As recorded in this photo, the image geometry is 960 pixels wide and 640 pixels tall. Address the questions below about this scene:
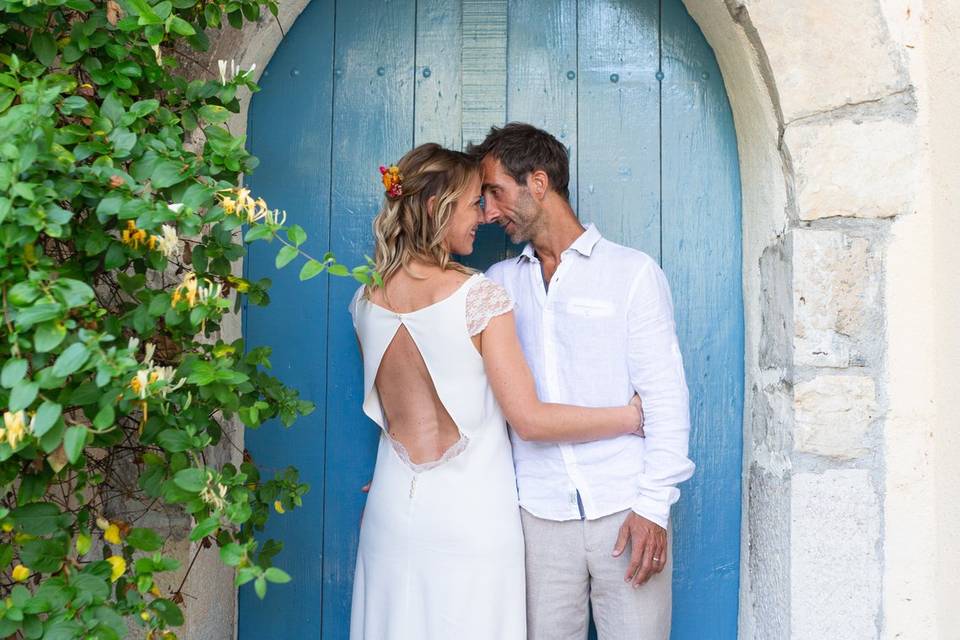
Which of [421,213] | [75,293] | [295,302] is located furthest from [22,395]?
[295,302]

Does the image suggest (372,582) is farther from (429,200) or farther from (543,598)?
(429,200)

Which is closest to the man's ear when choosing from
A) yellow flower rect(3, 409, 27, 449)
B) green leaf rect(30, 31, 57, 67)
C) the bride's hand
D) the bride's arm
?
the bride's arm

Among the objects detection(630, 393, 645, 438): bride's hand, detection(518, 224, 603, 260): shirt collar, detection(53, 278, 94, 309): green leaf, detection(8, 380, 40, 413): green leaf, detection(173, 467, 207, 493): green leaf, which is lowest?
detection(173, 467, 207, 493): green leaf

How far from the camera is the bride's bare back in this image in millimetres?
1953

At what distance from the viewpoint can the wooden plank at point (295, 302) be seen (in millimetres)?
2299

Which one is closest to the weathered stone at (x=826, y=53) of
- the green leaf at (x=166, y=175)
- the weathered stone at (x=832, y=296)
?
the weathered stone at (x=832, y=296)

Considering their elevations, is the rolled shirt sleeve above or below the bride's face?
below

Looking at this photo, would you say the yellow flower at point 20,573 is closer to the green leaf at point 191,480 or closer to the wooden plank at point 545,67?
the green leaf at point 191,480

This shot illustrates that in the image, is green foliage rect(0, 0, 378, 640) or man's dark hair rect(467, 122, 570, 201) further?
man's dark hair rect(467, 122, 570, 201)

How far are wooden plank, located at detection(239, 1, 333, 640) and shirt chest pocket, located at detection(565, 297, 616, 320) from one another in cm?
66

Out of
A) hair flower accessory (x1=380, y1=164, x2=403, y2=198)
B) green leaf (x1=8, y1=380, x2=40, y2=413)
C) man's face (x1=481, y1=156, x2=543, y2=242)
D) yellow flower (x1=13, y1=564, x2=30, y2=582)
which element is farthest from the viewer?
man's face (x1=481, y1=156, x2=543, y2=242)

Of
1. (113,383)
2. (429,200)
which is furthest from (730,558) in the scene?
(113,383)

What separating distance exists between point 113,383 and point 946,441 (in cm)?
164

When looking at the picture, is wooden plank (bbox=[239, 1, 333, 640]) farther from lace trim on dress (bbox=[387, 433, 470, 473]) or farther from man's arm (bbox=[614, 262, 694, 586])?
man's arm (bbox=[614, 262, 694, 586])
